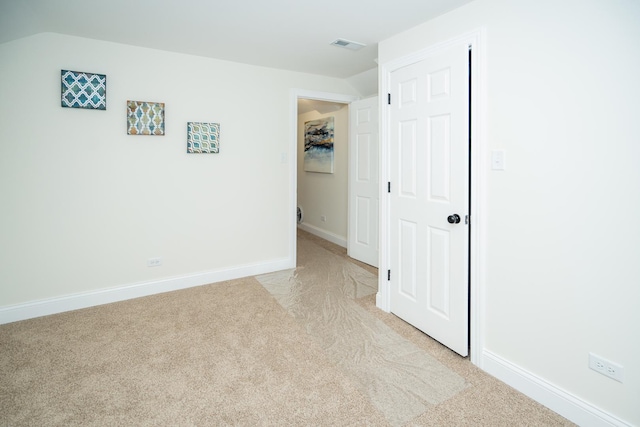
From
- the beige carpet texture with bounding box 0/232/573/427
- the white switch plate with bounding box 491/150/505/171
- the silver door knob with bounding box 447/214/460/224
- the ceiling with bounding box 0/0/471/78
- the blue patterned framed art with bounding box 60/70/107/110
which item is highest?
the ceiling with bounding box 0/0/471/78

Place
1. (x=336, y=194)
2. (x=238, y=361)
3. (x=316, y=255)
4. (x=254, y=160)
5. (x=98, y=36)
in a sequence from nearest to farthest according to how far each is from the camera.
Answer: (x=238, y=361)
(x=98, y=36)
(x=254, y=160)
(x=316, y=255)
(x=336, y=194)

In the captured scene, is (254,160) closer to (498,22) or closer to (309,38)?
(309,38)

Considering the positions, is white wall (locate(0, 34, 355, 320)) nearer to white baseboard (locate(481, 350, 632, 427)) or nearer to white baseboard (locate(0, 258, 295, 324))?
white baseboard (locate(0, 258, 295, 324))

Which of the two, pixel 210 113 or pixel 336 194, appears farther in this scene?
pixel 336 194

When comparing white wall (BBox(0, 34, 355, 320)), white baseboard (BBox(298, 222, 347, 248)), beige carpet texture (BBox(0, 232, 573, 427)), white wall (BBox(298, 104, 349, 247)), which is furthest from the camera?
white baseboard (BBox(298, 222, 347, 248))

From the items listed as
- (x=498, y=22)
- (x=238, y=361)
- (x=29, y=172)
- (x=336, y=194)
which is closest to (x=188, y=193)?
(x=29, y=172)

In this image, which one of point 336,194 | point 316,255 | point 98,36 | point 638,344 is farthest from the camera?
point 336,194

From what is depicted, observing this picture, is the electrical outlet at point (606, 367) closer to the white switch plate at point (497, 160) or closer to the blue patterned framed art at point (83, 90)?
the white switch plate at point (497, 160)

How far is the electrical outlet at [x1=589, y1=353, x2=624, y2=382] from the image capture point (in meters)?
1.50

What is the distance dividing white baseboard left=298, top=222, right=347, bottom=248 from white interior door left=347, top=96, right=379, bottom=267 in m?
0.53

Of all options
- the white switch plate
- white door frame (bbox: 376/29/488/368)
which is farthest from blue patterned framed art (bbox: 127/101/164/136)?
the white switch plate

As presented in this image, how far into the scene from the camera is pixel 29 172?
2.67m

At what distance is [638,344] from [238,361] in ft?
6.89

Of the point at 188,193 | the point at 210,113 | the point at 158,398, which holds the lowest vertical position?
the point at 158,398
